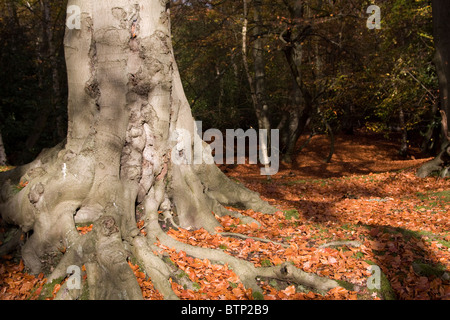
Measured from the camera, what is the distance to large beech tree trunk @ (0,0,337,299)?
388cm

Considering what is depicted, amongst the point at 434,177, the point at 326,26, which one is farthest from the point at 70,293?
the point at 326,26

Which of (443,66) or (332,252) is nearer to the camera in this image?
(332,252)

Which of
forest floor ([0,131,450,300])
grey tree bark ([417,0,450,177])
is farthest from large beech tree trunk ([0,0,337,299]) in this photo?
grey tree bark ([417,0,450,177])

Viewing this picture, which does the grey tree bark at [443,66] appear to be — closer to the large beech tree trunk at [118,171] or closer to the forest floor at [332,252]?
the forest floor at [332,252]

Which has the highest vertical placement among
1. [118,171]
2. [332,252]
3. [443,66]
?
[443,66]

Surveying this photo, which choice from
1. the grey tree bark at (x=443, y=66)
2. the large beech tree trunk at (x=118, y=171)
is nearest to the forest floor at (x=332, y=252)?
the large beech tree trunk at (x=118, y=171)

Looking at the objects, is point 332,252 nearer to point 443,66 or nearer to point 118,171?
point 118,171

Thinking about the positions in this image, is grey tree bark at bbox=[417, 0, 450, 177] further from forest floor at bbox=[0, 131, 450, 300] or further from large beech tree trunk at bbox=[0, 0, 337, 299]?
large beech tree trunk at bbox=[0, 0, 337, 299]

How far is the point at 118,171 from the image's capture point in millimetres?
4551

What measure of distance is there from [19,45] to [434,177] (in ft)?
54.5

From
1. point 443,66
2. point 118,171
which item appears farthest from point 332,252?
point 443,66

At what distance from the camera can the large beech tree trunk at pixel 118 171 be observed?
3877 mm
